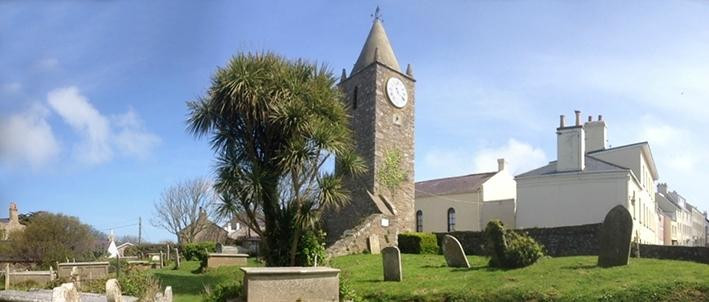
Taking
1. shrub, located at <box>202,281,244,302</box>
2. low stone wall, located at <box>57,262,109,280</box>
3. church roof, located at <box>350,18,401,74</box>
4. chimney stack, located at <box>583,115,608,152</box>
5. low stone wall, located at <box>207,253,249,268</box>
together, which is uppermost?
church roof, located at <box>350,18,401,74</box>

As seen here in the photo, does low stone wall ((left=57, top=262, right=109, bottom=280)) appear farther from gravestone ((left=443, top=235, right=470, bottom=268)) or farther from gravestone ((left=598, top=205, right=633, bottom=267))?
gravestone ((left=598, top=205, right=633, bottom=267))

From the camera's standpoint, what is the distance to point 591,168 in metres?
31.2

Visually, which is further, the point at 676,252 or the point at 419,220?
the point at 419,220

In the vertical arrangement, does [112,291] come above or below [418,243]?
above

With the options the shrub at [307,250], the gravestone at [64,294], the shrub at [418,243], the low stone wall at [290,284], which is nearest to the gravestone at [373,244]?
the shrub at [418,243]

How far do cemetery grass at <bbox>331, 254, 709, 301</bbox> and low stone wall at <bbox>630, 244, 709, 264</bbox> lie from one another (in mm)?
5840

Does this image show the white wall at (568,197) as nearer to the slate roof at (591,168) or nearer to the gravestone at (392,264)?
the slate roof at (591,168)

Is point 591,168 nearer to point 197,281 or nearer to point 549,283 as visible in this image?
point 549,283

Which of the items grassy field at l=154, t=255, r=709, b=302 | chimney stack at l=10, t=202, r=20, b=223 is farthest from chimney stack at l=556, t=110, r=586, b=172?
chimney stack at l=10, t=202, r=20, b=223

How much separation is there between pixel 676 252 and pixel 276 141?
1536cm

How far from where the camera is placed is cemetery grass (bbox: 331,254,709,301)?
12.0 meters

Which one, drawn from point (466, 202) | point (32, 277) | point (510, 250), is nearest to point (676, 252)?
point (510, 250)

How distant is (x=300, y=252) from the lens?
1797 centimetres

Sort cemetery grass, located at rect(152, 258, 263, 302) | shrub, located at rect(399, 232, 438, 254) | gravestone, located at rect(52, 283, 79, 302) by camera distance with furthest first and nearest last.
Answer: shrub, located at rect(399, 232, 438, 254)
cemetery grass, located at rect(152, 258, 263, 302)
gravestone, located at rect(52, 283, 79, 302)
